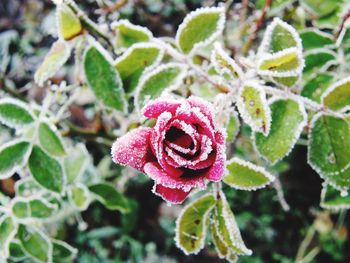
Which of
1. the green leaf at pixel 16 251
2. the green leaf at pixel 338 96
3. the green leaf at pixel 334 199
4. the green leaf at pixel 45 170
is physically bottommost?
the green leaf at pixel 16 251

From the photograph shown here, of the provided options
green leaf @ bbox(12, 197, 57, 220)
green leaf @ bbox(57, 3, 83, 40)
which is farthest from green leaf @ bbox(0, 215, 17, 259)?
green leaf @ bbox(57, 3, 83, 40)

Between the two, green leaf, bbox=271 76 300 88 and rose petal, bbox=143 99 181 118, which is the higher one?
rose petal, bbox=143 99 181 118

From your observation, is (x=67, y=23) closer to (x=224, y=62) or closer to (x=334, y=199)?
(x=224, y=62)

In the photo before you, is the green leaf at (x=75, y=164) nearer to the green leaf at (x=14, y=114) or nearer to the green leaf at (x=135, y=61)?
the green leaf at (x=14, y=114)

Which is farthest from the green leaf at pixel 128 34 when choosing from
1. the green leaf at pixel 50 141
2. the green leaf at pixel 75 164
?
the green leaf at pixel 75 164

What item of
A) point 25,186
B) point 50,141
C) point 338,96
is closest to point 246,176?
point 338,96

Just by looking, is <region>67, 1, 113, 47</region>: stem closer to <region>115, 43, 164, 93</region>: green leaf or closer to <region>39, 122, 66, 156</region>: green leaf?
<region>115, 43, 164, 93</region>: green leaf
